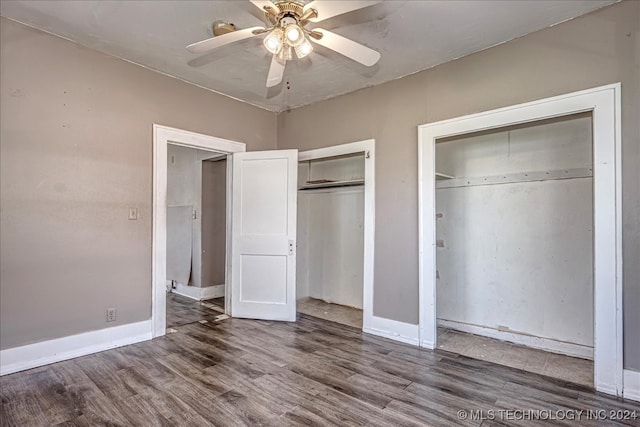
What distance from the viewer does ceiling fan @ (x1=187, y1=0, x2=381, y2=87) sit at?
187 cm

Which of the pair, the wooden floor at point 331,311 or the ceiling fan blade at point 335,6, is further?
the wooden floor at point 331,311

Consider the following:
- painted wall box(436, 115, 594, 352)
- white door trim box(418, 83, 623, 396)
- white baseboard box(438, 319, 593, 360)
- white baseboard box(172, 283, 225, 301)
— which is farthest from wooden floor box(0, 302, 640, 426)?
white baseboard box(172, 283, 225, 301)

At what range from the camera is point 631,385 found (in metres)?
2.23

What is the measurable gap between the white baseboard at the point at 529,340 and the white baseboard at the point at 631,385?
743 mm

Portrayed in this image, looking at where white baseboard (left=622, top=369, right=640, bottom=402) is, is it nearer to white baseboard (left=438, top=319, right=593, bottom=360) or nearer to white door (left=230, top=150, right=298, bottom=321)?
white baseboard (left=438, top=319, right=593, bottom=360)

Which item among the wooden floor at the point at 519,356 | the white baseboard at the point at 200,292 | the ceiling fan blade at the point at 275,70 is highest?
the ceiling fan blade at the point at 275,70

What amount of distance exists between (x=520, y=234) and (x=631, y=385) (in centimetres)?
147

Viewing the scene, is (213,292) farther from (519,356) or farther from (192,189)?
(519,356)

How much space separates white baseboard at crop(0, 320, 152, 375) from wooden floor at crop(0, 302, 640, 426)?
83 millimetres

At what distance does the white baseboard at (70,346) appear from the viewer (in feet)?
8.40

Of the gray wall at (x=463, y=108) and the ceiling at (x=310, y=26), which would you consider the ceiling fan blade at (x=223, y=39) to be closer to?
the ceiling at (x=310, y=26)

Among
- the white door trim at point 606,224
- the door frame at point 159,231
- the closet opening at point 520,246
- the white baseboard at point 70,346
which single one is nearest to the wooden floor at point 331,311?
the closet opening at point 520,246

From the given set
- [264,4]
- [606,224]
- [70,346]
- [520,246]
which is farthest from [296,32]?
[70,346]

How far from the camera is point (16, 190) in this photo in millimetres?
2588
